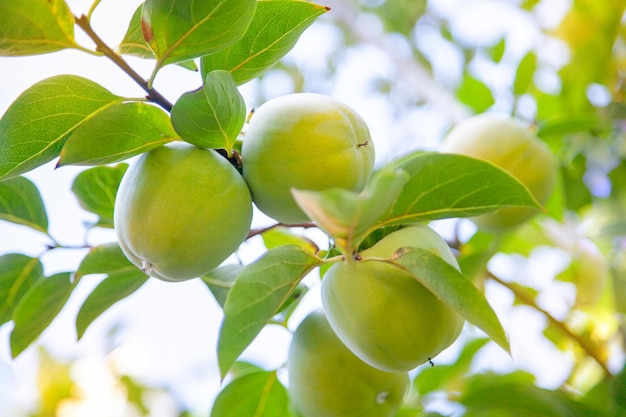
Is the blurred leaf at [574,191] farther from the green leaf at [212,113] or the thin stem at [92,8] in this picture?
the thin stem at [92,8]

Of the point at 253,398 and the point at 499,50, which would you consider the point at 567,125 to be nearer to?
the point at 499,50

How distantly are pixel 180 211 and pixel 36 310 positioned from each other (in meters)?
0.35

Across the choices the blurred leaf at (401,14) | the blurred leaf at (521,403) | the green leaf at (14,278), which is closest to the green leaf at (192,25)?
the green leaf at (14,278)

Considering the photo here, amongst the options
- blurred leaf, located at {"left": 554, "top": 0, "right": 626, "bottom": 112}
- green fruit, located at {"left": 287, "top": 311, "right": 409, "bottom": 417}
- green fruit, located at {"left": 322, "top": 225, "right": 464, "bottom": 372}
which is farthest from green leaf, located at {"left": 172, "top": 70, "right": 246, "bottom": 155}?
blurred leaf, located at {"left": 554, "top": 0, "right": 626, "bottom": 112}

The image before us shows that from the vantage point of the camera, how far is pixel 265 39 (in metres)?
0.77

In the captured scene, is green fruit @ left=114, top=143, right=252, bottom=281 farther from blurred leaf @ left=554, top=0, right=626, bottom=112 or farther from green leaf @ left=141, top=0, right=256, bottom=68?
blurred leaf @ left=554, top=0, right=626, bottom=112

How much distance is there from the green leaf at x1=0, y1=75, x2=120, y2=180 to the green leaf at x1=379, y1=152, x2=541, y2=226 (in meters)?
0.35

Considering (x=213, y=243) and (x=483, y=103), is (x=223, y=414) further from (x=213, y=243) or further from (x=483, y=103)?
(x=483, y=103)

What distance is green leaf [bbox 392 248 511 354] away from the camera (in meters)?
0.63

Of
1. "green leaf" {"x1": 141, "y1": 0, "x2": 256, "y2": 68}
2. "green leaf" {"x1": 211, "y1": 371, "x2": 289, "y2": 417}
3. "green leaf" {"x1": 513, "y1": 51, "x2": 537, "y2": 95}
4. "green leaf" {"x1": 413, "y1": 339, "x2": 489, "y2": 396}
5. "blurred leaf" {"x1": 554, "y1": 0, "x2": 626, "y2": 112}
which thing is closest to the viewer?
"green leaf" {"x1": 141, "y1": 0, "x2": 256, "y2": 68}

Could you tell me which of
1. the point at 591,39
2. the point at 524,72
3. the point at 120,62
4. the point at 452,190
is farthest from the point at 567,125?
the point at 120,62

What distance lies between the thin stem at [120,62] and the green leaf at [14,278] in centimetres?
39

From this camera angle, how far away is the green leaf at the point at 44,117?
26.8 inches

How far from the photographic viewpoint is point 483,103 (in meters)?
1.50
